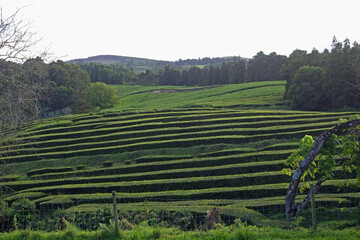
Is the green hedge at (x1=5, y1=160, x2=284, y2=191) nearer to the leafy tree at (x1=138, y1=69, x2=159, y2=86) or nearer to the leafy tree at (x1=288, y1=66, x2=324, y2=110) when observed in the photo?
the leafy tree at (x1=288, y1=66, x2=324, y2=110)

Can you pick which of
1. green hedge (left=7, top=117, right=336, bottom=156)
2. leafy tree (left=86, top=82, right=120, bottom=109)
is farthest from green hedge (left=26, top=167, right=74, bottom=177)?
leafy tree (left=86, top=82, right=120, bottom=109)

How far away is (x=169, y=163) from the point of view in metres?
27.5

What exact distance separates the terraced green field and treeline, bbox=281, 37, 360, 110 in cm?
1221

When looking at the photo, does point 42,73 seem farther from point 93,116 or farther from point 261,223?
point 93,116

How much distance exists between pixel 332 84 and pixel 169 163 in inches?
1314

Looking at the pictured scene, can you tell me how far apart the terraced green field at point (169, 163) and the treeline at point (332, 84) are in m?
12.2

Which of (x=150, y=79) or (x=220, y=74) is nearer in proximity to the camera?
(x=220, y=74)

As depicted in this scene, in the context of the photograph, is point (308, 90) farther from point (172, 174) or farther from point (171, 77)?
point (171, 77)

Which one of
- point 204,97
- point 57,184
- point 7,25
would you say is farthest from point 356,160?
point 204,97

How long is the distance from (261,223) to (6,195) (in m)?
20.2

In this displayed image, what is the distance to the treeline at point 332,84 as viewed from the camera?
47.4 metres

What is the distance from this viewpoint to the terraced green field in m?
20.0

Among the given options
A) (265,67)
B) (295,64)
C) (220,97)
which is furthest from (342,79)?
(265,67)

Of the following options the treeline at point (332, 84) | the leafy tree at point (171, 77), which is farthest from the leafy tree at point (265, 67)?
the treeline at point (332, 84)
